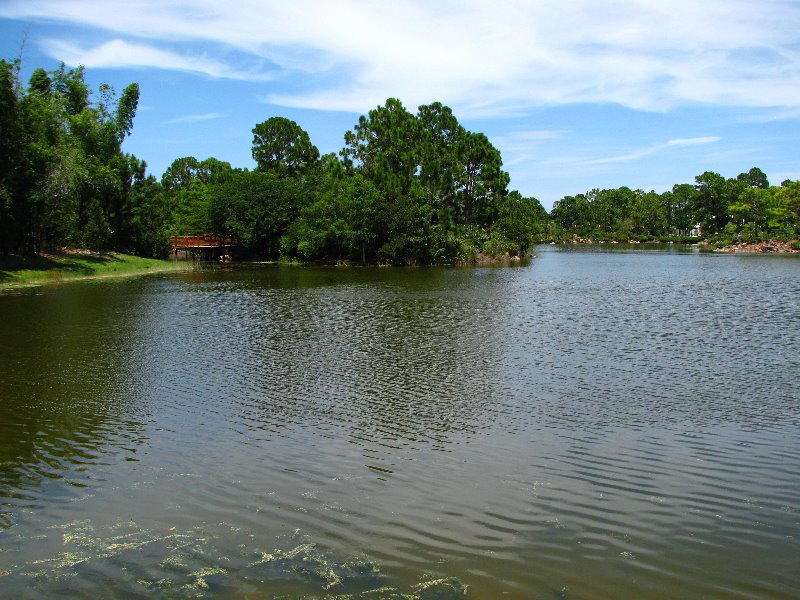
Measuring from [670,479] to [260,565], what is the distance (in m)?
5.76

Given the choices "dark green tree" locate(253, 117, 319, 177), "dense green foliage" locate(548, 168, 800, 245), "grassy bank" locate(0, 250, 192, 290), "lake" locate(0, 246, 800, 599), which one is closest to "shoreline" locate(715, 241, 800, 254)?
"dense green foliage" locate(548, 168, 800, 245)

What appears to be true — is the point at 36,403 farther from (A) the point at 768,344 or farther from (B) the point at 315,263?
(B) the point at 315,263

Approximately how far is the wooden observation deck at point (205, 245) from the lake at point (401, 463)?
5428 centimetres

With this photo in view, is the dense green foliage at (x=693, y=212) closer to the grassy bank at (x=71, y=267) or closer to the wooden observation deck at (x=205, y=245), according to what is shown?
the wooden observation deck at (x=205, y=245)

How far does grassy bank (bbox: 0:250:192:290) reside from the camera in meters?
42.4

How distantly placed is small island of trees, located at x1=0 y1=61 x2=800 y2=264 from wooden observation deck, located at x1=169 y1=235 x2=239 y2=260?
5.18 ft

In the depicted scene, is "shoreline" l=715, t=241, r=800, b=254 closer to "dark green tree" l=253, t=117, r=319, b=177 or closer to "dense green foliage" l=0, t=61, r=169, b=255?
"dark green tree" l=253, t=117, r=319, b=177

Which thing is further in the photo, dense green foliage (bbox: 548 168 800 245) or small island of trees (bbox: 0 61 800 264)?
dense green foliage (bbox: 548 168 800 245)

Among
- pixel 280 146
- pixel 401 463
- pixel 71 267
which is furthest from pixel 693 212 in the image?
pixel 401 463

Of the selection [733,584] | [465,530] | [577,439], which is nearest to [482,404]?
[577,439]

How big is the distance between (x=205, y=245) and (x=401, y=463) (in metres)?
71.6

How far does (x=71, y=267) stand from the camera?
48469 millimetres

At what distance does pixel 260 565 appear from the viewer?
672 centimetres

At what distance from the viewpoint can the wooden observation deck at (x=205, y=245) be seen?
7638 centimetres
